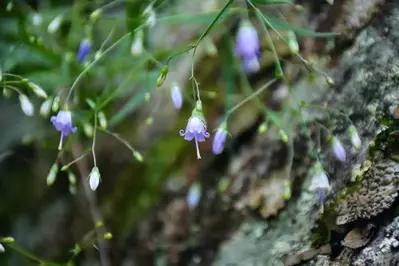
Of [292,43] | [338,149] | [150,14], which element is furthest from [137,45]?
[338,149]

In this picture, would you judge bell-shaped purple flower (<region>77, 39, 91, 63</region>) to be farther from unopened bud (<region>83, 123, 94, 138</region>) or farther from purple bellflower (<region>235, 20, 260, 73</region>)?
purple bellflower (<region>235, 20, 260, 73</region>)

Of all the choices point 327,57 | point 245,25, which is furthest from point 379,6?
point 245,25

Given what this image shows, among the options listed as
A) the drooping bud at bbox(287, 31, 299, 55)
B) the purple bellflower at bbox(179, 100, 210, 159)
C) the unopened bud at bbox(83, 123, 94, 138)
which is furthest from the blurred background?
the purple bellflower at bbox(179, 100, 210, 159)

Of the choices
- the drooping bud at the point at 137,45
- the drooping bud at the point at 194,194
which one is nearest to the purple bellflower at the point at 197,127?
the drooping bud at the point at 137,45

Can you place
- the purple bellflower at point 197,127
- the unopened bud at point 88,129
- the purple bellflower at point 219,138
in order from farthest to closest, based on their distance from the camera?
the unopened bud at point 88,129, the purple bellflower at point 219,138, the purple bellflower at point 197,127

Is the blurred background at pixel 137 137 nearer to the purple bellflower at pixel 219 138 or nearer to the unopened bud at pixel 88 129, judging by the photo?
the unopened bud at pixel 88 129

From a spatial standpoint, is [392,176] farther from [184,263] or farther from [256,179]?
[184,263]

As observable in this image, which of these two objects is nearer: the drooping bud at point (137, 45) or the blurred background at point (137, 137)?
the drooping bud at point (137, 45)
